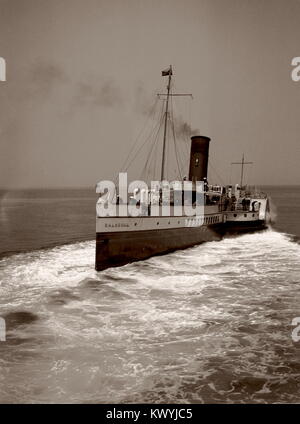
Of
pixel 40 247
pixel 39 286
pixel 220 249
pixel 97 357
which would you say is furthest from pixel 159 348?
pixel 40 247

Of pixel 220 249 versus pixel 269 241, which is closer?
pixel 220 249

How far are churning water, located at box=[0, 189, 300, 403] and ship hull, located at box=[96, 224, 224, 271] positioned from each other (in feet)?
2.54

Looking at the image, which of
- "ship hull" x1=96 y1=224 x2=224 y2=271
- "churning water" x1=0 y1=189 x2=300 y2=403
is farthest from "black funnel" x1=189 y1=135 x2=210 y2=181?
"churning water" x1=0 y1=189 x2=300 y2=403

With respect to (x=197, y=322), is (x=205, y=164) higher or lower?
higher

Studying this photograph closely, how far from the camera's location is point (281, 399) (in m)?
8.47

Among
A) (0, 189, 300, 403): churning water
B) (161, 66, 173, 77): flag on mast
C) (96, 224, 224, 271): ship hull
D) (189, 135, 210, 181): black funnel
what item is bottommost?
(0, 189, 300, 403): churning water

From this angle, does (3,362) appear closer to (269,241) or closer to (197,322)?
(197,322)

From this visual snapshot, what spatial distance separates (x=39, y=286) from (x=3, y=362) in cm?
776

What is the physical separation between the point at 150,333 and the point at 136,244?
10.9 meters

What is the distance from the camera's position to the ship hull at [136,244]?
2111 centimetres

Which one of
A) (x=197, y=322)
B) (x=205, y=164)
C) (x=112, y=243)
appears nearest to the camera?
(x=197, y=322)

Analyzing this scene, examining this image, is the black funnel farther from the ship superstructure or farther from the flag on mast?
the flag on mast

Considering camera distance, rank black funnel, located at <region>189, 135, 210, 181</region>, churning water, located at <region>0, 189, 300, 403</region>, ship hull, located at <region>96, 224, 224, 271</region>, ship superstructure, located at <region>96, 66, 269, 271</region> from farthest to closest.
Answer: black funnel, located at <region>189, 135, 210, 181</region> → ship superstructure, located at <region>96, 66, 269, 271</region> → ship hull, located at <region>96, 224, 224, 271</region> → churning water, located at <region>0, 189, 300, 403</region>

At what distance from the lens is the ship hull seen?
21.1 m
